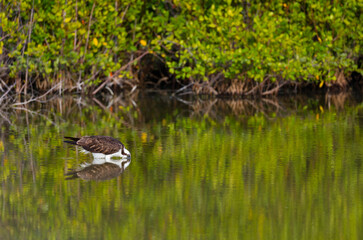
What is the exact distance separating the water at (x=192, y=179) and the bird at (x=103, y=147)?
19 cm

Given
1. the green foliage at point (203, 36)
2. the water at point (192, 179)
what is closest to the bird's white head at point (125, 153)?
the water at point (192, 179)

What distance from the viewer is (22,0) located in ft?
52.9

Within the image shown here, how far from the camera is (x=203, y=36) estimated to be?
56.7ft

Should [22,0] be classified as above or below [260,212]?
above

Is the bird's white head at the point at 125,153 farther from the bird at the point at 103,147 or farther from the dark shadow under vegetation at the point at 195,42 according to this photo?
the dark shadow under vegetation at the point at 195,42

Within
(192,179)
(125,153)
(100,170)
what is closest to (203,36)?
(125,153)

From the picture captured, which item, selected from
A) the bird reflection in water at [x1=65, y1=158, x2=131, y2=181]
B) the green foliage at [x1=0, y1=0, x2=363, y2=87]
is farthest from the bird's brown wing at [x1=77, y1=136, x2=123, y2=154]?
the green foliage at [x1=0, y1=0, x2=363, y2=87]

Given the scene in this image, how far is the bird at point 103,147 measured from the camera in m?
9.41

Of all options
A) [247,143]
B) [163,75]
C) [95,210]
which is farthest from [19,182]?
[163,75]

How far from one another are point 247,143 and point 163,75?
11195 millimetres

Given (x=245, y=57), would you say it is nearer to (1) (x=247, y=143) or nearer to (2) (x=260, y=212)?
(1) (x=247, y=143)

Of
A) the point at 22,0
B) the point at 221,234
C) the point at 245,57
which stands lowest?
the point at 221,234

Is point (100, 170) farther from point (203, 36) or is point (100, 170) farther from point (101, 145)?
point (203, 36)

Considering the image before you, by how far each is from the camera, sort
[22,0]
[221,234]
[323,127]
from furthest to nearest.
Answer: [22,0] < [323,127] < [221,234]
